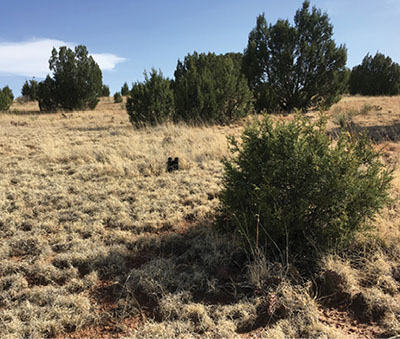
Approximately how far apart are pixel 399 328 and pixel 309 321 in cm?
58

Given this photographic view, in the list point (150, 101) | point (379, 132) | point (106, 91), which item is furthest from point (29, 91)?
point (379, 132)

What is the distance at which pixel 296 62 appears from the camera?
15500mm

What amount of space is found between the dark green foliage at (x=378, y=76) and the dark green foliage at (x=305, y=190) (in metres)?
30.5

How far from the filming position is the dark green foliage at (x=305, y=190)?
2564 millimetres

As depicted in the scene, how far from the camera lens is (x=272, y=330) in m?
1.96

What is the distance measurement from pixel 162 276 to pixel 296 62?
51.1ft

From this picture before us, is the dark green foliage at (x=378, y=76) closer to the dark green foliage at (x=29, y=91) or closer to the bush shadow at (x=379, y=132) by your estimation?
the bush shadow at (x=379, y=132)

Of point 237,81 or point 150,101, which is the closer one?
point 150,101

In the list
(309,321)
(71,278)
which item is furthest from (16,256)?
(309,321)

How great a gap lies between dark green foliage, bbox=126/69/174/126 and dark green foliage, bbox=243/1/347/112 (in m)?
5.79

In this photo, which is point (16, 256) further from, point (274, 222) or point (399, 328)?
point (399, 328)

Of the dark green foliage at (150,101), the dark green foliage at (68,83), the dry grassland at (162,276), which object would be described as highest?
the dark green foliage at (68,83)

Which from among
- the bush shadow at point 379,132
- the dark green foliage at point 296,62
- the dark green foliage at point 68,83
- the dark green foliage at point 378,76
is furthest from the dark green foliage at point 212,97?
the dark green foliage at point 378,76

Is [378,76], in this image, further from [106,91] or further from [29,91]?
[29,91]
